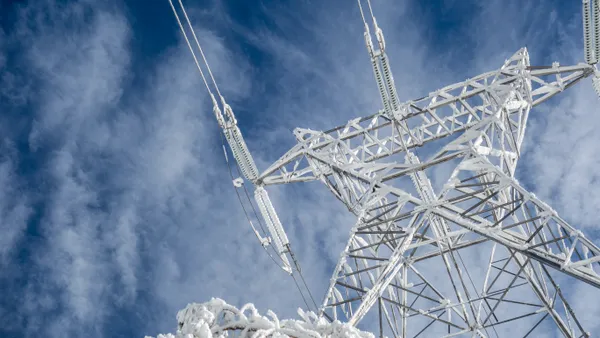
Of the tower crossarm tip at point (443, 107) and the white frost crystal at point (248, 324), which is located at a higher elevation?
the tower crossarm tip at point (443, 107)

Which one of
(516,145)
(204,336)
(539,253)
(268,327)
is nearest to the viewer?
(204,336)

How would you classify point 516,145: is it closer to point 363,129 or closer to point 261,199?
point 363,129

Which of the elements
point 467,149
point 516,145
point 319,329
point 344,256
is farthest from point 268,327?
point 516,145

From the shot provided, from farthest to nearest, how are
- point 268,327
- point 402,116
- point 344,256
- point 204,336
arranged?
1. point 402,116
2. point 344,256
3. point 268,327
4. point 204,336

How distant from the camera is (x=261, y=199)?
20.7m

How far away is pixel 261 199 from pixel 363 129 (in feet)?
12.5

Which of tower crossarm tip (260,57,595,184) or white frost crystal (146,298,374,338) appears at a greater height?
tower crossarm tip (260,57,595,184)

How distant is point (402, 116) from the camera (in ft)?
64.5

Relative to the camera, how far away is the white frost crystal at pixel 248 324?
9.69m

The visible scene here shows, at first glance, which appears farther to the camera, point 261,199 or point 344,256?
point 261,199

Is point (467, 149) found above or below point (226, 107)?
below

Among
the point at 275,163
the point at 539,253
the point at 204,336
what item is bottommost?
the point at 204,336

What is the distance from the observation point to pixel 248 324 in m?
9.91

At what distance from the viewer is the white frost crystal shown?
9688 mm
